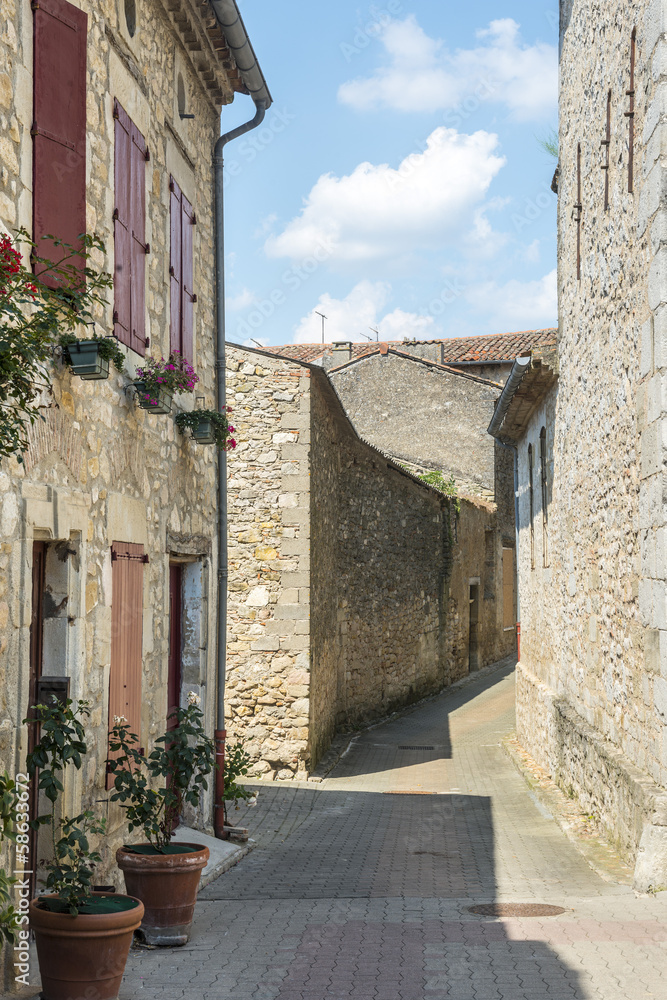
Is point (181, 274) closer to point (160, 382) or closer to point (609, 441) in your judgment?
point (160, 382)

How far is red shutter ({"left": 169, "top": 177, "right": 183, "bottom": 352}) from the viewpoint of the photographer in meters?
6.98

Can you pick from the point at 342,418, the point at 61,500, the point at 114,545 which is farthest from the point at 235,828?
the point at 342,418

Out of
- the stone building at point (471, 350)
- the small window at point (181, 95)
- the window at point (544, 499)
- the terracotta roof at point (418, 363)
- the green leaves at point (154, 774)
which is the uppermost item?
the stone building at point (471, 350)

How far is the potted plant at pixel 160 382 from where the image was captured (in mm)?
5805

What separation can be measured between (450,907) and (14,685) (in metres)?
3.32

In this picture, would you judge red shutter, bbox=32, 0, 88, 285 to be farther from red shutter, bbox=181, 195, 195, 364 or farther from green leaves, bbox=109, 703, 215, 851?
green leaves, bbox=109, 703, 215, 851

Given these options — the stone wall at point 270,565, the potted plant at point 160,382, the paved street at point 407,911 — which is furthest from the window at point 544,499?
the potted plant at point 160,382

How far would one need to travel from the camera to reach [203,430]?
705 centimetres

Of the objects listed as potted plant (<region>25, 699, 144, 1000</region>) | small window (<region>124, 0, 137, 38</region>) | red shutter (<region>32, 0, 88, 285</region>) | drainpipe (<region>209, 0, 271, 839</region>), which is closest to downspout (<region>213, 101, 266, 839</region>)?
drainpipe (<region>209, 0, 271, 839</region>)

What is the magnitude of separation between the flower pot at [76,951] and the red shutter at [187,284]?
4.38 meters

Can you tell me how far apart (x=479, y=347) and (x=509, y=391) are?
15966 mm

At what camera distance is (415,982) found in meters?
4.35

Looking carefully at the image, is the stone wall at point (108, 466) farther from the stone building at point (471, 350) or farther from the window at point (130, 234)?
the stone building at point (471, 350)

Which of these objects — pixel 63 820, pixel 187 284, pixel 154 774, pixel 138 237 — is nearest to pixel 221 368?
pixel 187 284
